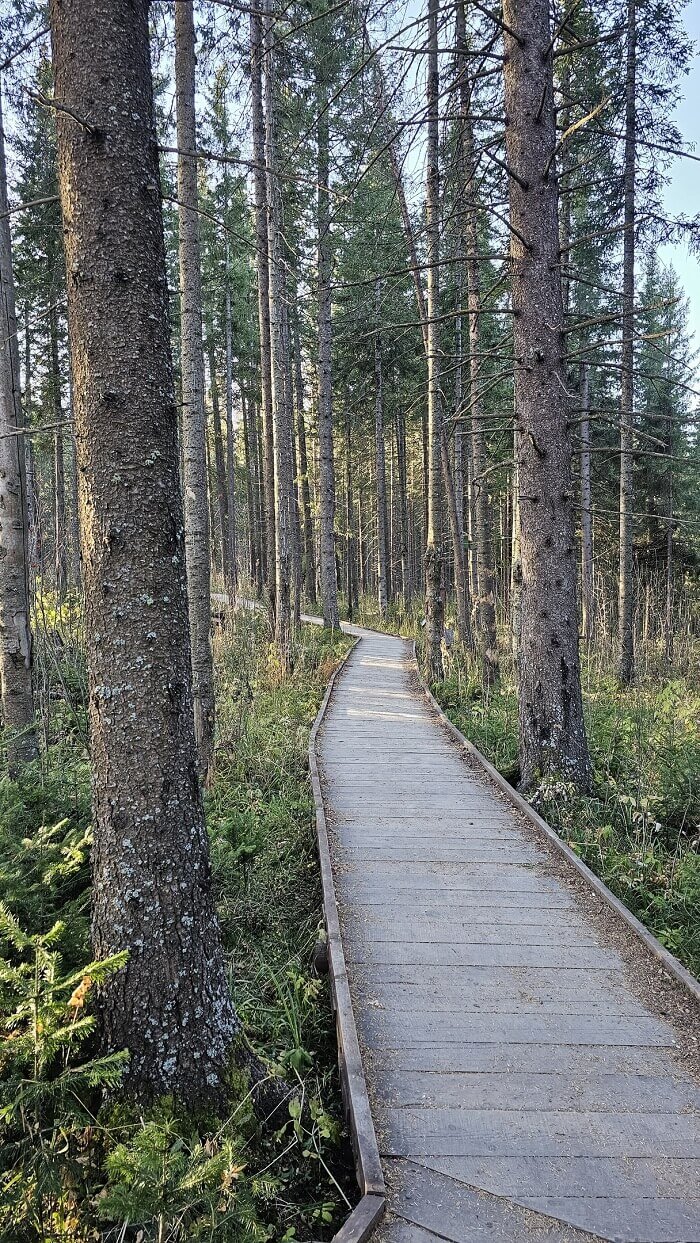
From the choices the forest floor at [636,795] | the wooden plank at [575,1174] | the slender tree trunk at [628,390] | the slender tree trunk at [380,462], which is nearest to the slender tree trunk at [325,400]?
the slender tree trunk at [380,462]

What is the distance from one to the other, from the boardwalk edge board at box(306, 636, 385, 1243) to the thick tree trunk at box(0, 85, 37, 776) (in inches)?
145

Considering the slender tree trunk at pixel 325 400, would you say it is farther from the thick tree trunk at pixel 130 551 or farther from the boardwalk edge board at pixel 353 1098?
the thick tree trunk at pixel 130 551

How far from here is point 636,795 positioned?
5.66m

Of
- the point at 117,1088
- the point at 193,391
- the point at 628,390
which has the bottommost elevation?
the point at 117,1088

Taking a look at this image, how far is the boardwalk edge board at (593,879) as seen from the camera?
10.9 ft

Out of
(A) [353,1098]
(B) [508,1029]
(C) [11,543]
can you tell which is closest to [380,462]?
(C) [11,543]

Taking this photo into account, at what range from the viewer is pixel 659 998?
127 inches

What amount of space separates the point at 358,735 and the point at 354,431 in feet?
73.7

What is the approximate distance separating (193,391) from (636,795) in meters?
5.70

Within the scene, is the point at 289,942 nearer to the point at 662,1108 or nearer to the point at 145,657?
the point at 662,1108

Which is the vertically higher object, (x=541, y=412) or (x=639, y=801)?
(x=541, y=412)

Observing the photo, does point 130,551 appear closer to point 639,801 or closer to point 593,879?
point 593,879

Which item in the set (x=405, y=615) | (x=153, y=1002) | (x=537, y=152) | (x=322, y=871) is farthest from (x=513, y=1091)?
(x=405, y=615)

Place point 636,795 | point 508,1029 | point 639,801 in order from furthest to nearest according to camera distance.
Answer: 1. point 636,795
2. point 639,801
3. point 508,1029
